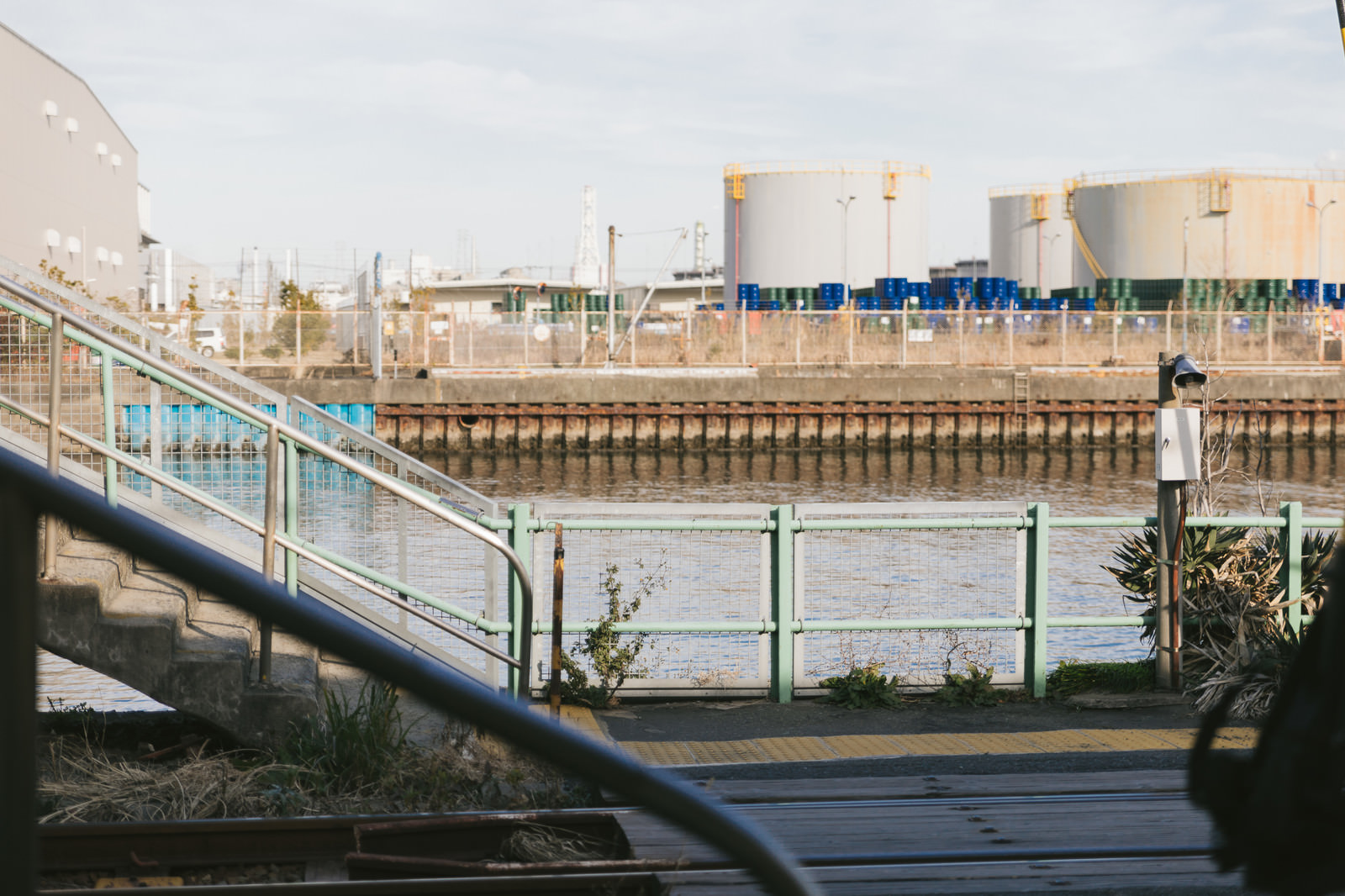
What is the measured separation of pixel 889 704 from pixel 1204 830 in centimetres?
352

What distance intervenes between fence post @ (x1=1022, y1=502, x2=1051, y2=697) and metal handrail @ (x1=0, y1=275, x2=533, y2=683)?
3.93 meters

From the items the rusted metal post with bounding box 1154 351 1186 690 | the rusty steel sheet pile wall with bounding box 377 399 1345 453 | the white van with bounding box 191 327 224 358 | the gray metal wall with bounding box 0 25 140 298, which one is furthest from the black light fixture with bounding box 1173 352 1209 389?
the white van with bounding box 191 327 224 358

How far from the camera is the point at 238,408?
739 cm

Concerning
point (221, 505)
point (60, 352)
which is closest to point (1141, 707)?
point (221, 505)

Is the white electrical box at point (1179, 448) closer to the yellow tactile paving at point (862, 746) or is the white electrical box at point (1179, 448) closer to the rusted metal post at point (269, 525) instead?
the yellow tactile paving at point (862, 746)

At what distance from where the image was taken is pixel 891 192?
63.1 m

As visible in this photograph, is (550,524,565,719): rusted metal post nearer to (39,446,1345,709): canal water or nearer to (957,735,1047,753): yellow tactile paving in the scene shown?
(957,735,1047,753): yellow tactile paving

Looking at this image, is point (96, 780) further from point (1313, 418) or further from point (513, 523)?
point (1313, 418)

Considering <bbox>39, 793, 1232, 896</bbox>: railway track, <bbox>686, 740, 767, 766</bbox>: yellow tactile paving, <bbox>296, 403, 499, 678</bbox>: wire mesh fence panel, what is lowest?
<bbox>686, 740, 767, 766</bbox>: yellow tactile paving

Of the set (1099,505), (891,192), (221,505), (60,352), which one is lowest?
(1099,505)

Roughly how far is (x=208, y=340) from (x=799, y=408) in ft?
66.2

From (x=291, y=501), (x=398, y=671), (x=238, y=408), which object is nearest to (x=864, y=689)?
(x=291, y=501)

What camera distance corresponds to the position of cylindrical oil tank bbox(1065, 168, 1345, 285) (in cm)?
6119

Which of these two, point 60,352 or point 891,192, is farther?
point 891,192
